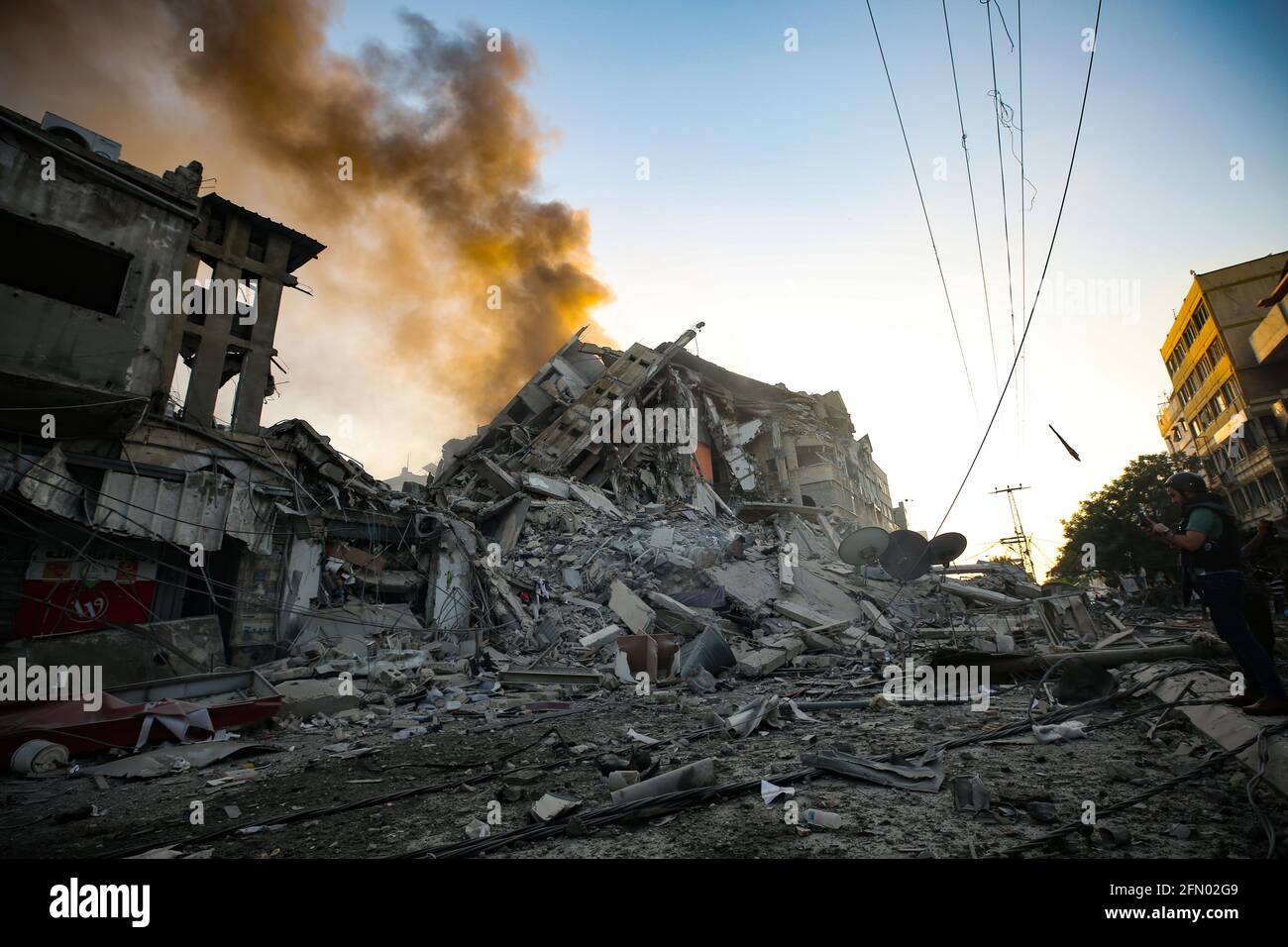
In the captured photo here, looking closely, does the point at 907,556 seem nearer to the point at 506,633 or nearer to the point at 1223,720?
the point at 1223,720

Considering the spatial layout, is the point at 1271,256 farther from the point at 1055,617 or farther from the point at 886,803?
the point at 886,803

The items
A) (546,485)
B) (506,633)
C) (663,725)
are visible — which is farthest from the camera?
(546,485)

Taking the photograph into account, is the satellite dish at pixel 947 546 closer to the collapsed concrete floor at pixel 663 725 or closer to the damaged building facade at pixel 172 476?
the collapsed concrete floor at pixel 663 725

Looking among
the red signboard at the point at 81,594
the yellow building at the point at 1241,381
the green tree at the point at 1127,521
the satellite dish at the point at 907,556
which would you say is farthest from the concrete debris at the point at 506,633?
the yellow building at the point at 1241,381

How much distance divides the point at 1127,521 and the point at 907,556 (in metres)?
23.0

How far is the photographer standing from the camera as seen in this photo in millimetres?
3289

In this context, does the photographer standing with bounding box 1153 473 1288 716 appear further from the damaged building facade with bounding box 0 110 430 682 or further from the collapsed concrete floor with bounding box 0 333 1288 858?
the damaged building facade with bounding box 0 110 430 682

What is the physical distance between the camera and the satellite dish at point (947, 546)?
325 inches

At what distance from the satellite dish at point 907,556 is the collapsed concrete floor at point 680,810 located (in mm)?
2877

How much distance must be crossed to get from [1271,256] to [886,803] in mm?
37986

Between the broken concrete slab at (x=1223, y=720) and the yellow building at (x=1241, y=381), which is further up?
the yellow building at (x=1241, y=381)

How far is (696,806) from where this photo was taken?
3.07m

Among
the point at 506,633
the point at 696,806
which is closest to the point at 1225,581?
the point at 696,806
